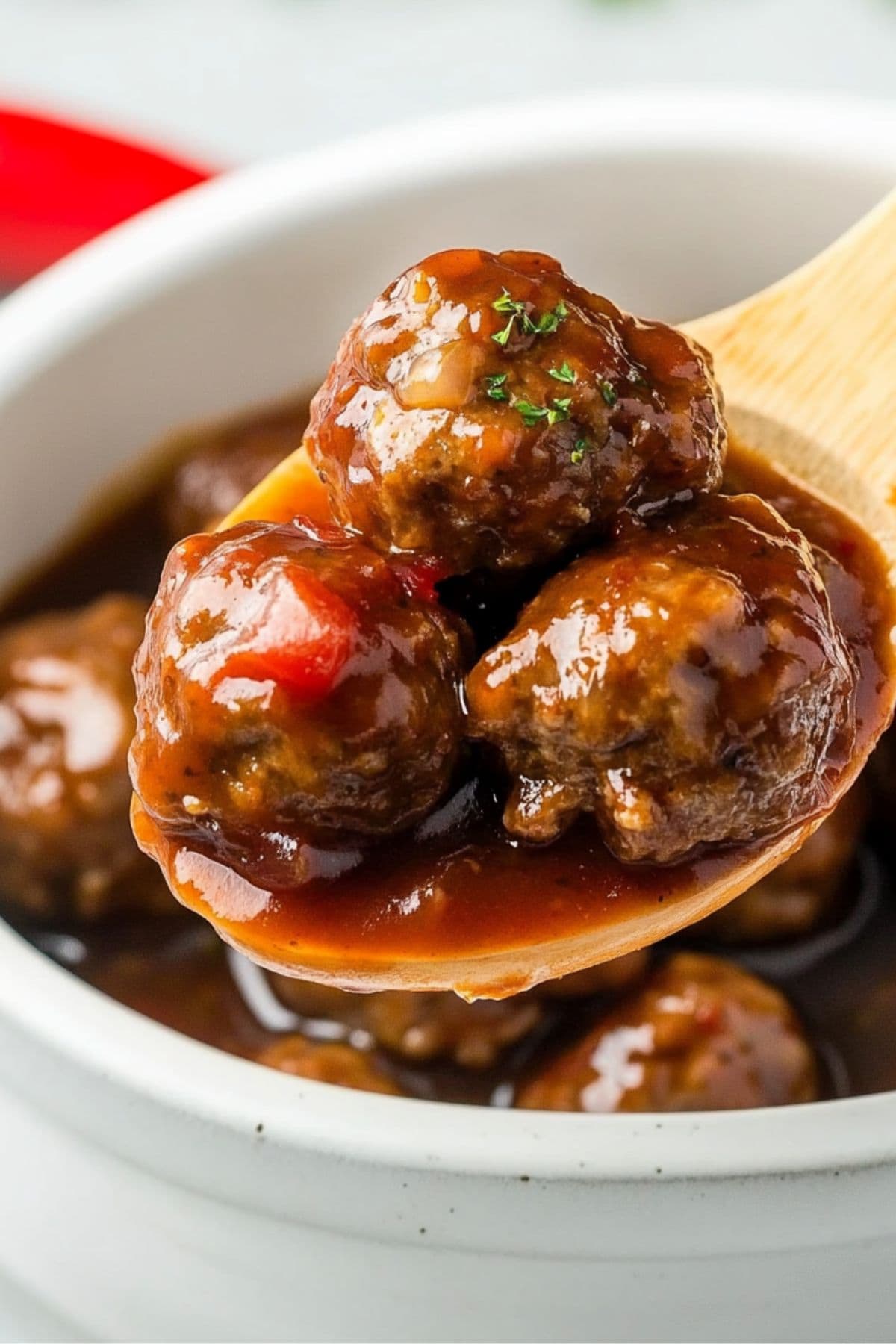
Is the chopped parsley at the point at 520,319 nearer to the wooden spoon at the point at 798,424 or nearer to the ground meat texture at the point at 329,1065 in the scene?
the wooden spoon at the point at 798,424

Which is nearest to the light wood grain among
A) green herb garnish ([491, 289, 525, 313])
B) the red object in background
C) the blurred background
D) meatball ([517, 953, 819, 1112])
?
green herb garnish ([491, 289, 525, 313])

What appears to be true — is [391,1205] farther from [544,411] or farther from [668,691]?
[544,411]

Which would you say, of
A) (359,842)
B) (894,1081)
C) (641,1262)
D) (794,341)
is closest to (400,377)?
(359,842)

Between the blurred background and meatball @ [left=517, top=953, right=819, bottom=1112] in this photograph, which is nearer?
meatball @ [left=517, top=953, right=819, bottom=1112]

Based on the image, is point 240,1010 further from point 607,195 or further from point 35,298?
point 607,195

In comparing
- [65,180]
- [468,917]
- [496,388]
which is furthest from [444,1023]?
[65,180]

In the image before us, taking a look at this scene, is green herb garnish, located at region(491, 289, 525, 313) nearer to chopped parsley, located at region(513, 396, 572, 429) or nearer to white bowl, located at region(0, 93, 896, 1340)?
chopped parsley, located at region(513, 396, 572, 429)
